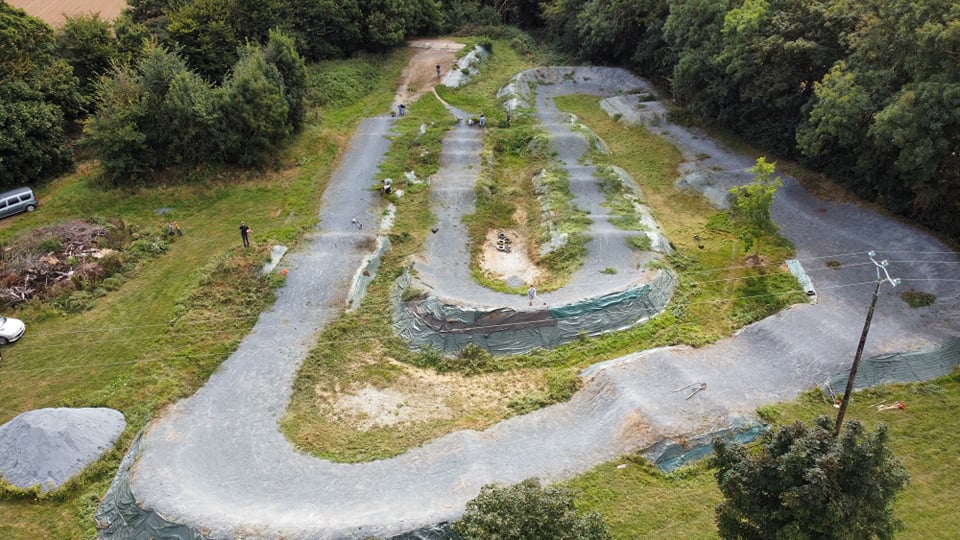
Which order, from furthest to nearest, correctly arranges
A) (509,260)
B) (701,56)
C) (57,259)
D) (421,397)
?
(701,56) → (509,260) → (57,259) → (421,397)

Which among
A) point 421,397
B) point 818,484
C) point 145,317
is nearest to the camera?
point 818,484

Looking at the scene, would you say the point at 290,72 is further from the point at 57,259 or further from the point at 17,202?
the point at 57,259

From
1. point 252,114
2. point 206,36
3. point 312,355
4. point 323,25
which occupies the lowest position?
point 312,355

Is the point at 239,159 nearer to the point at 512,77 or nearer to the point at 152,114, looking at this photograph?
the point at 152,114

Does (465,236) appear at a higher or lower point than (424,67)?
lower

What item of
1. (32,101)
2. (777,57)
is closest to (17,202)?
(32,101)

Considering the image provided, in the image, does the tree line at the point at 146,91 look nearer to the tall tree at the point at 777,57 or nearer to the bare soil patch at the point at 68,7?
the bare soil patch at the point at 68,7
